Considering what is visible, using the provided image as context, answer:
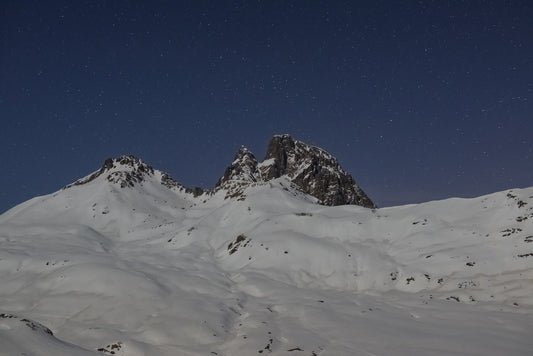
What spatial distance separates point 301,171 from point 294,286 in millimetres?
110938

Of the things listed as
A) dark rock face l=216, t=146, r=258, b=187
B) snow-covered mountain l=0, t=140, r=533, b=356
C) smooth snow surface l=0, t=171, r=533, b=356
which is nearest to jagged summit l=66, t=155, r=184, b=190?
dark rock face l=216, t=146, r=258, b=187

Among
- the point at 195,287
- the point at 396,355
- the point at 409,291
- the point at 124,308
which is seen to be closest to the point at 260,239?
the point at 195,287

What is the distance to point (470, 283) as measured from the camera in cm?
4209

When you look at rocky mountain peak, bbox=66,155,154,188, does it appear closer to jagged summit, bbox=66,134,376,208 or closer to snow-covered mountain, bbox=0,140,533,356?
jagged summit, bbox=66,134,376,208

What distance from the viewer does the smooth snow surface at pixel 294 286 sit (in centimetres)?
2816

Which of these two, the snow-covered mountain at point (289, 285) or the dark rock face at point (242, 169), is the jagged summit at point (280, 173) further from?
the snow-covered mountain at point (289, 285)

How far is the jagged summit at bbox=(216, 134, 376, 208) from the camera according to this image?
14838 cm

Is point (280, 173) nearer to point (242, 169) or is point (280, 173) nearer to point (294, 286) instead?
point (242, 169)

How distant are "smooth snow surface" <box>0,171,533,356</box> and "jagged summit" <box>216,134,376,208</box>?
2572 inches

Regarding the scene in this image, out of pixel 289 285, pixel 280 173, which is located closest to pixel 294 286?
pixel 289 285

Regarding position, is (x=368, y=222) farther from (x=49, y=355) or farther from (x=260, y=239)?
(x=49, y=355)

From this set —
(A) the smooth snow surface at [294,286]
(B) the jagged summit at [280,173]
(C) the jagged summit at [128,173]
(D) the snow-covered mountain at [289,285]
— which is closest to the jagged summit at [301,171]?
(B) the jagged summit at [280,173]

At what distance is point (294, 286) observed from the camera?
48719 mm

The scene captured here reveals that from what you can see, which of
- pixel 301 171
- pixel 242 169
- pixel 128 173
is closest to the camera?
pixel 128 173
